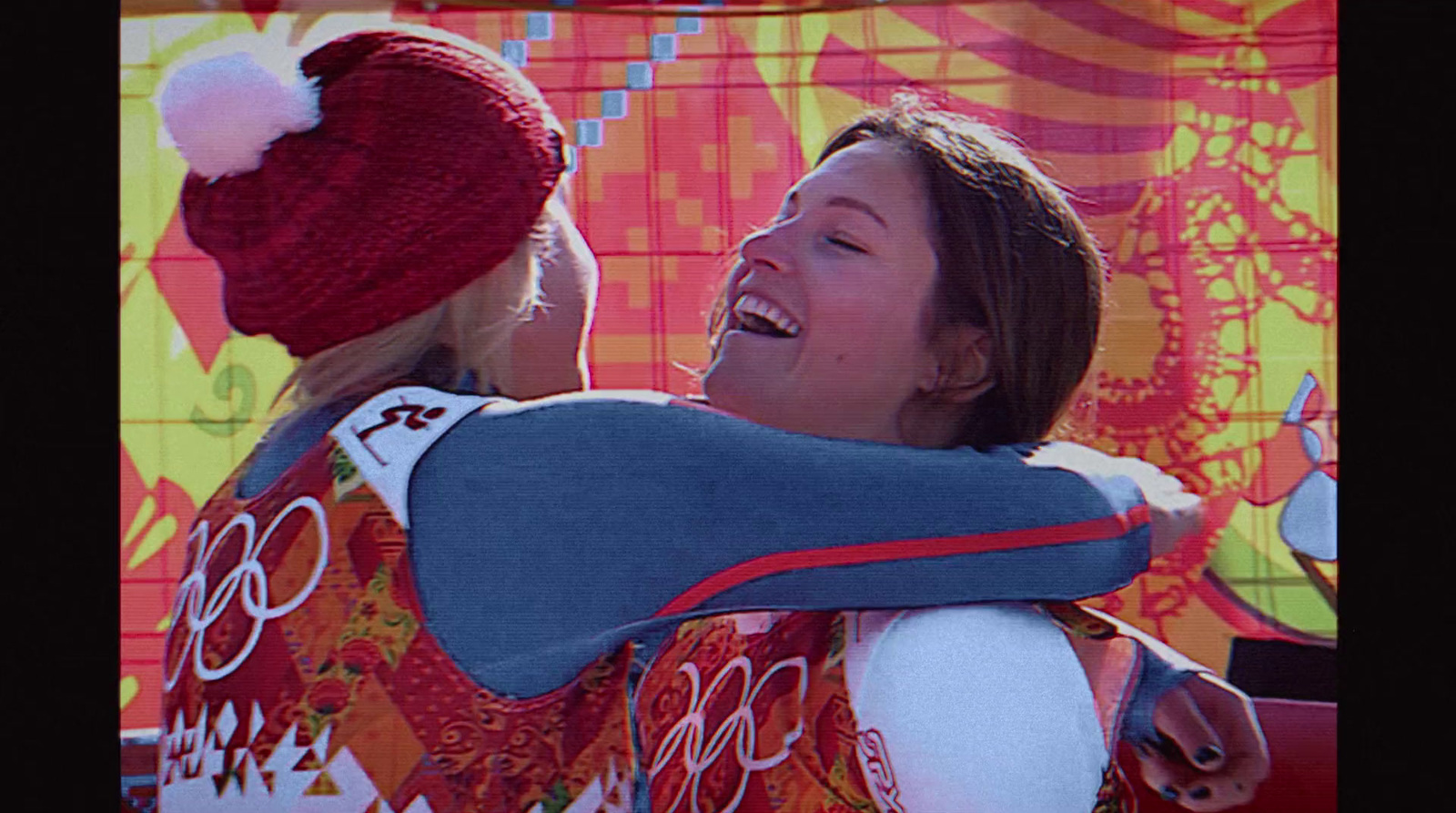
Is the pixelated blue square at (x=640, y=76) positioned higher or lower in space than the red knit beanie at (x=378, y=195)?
higher

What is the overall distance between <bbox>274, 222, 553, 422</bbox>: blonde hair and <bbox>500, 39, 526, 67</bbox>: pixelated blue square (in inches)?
10.3

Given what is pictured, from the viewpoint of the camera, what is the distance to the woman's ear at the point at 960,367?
1.92 meters

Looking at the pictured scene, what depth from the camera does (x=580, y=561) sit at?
1.82 m

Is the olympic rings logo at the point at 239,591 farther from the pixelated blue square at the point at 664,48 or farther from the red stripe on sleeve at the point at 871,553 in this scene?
the pixelated blue square at the point at 664,48

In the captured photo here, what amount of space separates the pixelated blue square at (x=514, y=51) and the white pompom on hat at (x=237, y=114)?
29cm

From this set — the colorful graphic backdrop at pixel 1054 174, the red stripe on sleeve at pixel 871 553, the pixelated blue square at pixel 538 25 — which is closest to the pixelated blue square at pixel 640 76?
the colorful graphic backdrop at pixel 1054 174

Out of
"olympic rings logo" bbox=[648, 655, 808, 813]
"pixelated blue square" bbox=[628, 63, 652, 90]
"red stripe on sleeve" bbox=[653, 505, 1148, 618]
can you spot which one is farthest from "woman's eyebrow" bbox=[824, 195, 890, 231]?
"olympic rings logo" bbox=[648, 655, 808, 813]

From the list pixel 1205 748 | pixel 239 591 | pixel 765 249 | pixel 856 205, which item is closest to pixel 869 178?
pixel 856 205

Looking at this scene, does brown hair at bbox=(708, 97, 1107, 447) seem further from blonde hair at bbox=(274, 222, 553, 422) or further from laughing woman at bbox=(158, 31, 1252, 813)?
blonde hair at bbox=(274, 222, 553, 422)

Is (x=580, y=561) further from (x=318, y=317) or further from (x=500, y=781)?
(x=318, y=317)

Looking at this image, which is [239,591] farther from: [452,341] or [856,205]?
[856,205]

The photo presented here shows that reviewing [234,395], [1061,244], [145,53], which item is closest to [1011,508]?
[1061,244]

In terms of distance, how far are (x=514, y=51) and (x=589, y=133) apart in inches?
6.3

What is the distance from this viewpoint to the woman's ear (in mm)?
1924
